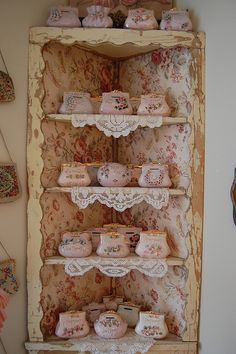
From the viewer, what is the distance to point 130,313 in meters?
2.27

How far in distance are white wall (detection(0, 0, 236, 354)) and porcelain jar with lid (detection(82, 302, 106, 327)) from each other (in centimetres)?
32

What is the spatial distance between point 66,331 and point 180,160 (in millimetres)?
898

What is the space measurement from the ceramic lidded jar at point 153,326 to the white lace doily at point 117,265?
18cm

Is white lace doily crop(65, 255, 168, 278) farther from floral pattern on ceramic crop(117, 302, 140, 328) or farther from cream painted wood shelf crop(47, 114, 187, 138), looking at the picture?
cream painted wood shelf crop(47, 114, 187, 138)

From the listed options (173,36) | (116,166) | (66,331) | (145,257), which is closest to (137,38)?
(173,36)

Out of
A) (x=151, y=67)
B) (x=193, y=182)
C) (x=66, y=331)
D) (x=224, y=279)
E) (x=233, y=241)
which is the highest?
(x=151, y=67)

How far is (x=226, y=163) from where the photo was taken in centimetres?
203

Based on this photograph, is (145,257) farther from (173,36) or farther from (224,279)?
(173,36)

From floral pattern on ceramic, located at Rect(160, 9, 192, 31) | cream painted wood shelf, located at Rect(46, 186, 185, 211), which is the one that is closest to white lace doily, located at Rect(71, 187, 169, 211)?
cream painted wood shelf, located at Rect(46, 186, 185, 211)

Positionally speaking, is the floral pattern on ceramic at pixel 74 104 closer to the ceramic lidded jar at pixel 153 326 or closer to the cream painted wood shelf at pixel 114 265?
the cream painted wood shelf at pixel 114 265

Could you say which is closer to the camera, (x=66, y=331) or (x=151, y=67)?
(x=66, y=331)

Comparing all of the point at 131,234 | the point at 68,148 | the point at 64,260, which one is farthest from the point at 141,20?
the point at 64,260

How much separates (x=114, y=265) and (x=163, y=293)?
0.33 metres

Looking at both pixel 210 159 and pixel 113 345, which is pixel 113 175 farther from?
pixel 113 345
